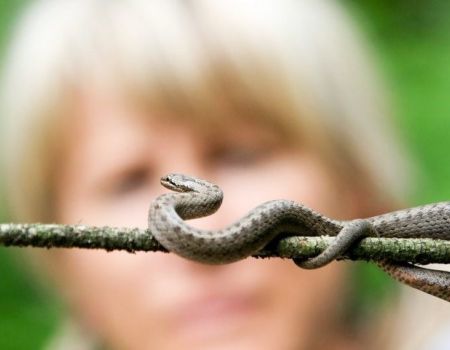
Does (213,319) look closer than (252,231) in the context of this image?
No

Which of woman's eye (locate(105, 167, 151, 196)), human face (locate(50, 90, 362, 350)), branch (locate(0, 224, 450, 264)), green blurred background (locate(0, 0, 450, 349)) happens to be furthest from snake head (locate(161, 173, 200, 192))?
green blurred background (locate(0, 0, 450, 349))

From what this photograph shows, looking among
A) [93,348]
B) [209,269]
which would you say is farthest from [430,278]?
[93,348]

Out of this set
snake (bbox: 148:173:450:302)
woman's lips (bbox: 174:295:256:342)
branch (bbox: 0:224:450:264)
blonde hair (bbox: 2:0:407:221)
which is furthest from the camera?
blonde hair (bbox: 2:0:407:221)

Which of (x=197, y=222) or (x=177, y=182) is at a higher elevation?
(x=177, y=182)

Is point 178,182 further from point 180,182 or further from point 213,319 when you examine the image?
point 213,319

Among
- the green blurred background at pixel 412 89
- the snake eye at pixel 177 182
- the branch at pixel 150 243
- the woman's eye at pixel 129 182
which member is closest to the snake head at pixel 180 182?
the snake eye at pixel 177 182

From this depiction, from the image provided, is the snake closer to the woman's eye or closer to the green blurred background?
the woman's eye

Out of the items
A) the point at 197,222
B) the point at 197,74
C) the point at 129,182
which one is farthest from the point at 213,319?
the point at 197,74

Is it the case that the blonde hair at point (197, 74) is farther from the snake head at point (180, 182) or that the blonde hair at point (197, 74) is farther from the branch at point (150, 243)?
the branch at point (150, 243)
